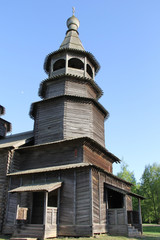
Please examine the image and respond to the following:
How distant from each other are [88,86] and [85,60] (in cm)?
Answer: 309

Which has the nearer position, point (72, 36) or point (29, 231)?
point (29, 231)

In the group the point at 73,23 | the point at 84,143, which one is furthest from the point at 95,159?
the point at 73,23

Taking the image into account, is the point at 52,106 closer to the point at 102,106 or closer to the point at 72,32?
the point at 102,106

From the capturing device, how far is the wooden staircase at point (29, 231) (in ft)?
45.4

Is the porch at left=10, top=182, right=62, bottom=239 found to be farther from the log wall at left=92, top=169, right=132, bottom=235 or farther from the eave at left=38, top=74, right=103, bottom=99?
the eave at left=38, top=74, right=103, bottom=99

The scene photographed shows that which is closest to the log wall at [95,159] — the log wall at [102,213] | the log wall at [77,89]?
the log wall at [102,213]

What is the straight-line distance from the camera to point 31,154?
19.8 metres

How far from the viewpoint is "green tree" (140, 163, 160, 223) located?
148ft

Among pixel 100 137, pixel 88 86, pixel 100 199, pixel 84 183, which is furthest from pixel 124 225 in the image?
pixel 88 86

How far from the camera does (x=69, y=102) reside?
70.0ft

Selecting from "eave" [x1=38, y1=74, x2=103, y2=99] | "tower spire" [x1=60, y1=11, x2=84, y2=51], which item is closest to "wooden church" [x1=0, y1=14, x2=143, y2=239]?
"eave" [x1=38, y1=74, x2=103, y2=99]

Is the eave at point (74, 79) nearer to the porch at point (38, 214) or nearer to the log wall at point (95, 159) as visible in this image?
the log wall at point (95, 159)

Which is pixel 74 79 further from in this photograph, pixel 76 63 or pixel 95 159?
pixel 95 159

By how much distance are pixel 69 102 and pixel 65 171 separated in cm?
737
